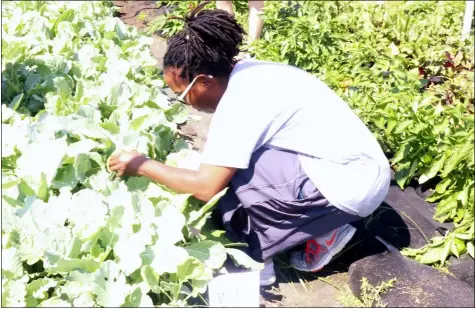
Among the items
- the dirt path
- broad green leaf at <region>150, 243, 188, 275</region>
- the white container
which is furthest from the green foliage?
broad green leaf at <region>150, 243, 188, 275</region>

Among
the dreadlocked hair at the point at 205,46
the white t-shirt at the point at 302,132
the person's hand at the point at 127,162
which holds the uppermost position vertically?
the dreadlocked hair at the point at 205,46

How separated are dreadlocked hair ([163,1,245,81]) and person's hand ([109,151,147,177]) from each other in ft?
1.08

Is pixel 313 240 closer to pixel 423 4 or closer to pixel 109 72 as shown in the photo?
pixel 109 72

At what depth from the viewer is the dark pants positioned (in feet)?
7.12

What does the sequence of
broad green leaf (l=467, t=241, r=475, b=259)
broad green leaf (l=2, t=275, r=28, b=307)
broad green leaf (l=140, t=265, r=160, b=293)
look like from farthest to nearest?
broad green leaf (l=467, t=241, r=475, b=259) < broad green leaf (l=140, t=265, r=160, b=293) < broad green leaf (l=2, t=275, r=28, b=307)

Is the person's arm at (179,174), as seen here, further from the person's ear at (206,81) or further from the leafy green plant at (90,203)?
the person's ear at (206,81)

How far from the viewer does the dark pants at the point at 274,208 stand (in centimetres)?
217

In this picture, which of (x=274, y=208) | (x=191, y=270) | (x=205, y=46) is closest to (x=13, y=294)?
(x=191, y=270)

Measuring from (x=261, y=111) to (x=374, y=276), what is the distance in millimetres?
739

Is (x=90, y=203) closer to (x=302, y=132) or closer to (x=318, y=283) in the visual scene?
(x=302, y=132)

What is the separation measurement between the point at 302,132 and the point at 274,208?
0.29 metres

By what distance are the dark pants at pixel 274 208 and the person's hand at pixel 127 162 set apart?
13.3 inches

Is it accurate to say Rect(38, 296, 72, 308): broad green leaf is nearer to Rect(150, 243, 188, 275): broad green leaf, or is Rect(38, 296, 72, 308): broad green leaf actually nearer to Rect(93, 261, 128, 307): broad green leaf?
Rect(93, 261, 128, 307): broad green leaf

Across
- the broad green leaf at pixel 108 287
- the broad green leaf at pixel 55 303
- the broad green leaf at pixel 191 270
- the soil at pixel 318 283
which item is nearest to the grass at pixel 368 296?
the soil at pixel 318 283
